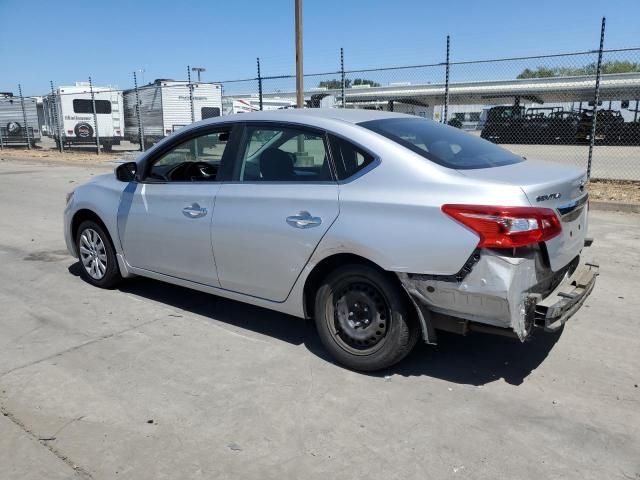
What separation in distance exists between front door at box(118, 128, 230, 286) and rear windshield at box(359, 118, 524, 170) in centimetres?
129

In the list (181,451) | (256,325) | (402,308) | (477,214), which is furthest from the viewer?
(256,325)

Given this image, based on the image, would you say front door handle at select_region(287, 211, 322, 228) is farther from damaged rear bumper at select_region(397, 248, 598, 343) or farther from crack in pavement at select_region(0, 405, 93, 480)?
crack in pavement at select_region(0, 405, 93, 480)

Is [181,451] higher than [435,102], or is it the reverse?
[435,102]

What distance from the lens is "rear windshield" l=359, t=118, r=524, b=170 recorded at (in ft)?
11.6

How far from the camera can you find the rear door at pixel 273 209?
11.9ft

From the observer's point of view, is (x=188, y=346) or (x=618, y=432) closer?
(x=618, y=432)

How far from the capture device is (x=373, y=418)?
122 inches

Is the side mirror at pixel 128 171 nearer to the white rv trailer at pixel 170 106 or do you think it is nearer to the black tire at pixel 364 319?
the black tire at pixel 364 319

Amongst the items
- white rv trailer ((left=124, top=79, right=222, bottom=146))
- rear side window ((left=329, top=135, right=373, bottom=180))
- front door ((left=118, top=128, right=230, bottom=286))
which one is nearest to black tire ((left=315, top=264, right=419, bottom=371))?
rear side window ((left=329, top=135, right=373, bottom=180))

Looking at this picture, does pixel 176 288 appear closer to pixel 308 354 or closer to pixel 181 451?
pixel 308 354

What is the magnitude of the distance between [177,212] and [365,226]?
1.73 meters

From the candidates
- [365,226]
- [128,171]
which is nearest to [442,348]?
[365,226]

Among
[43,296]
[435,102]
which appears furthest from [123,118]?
[43,296]

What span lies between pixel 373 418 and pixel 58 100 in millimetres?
24424
